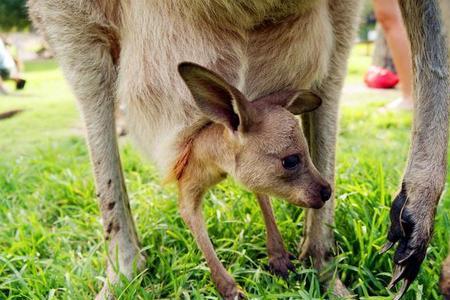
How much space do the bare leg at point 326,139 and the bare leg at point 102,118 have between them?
1.94 ft

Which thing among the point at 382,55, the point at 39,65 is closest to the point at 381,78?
the point at 382,55

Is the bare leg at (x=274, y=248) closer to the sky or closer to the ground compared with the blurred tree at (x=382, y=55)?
closer to the sky

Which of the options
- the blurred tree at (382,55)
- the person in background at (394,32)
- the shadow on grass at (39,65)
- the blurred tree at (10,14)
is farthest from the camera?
the blurred tree at (10,14)

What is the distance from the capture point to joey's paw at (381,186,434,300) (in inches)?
64.3

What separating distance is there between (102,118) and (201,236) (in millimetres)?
561

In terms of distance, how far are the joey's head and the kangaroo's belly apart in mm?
153

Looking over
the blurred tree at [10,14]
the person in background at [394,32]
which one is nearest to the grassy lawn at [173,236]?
the person in background at [394,32]

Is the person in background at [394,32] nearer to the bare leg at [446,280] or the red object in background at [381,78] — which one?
the red object in background at [381,78]

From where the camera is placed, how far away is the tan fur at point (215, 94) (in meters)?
1.66

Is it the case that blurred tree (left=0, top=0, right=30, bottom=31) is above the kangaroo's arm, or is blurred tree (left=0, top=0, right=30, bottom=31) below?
below

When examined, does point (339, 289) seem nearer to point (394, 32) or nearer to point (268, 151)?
point (268, 151)

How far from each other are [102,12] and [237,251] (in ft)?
2.95

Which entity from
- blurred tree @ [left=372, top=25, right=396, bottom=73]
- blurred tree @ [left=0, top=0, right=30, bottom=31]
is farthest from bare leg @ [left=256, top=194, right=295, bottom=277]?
blurred tree @ [left=0, top=0, right=30, bottom=31]

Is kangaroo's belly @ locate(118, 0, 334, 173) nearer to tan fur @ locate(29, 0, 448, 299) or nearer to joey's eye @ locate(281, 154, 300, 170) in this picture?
tan fur @ locate(29, 0, 448, 299)
